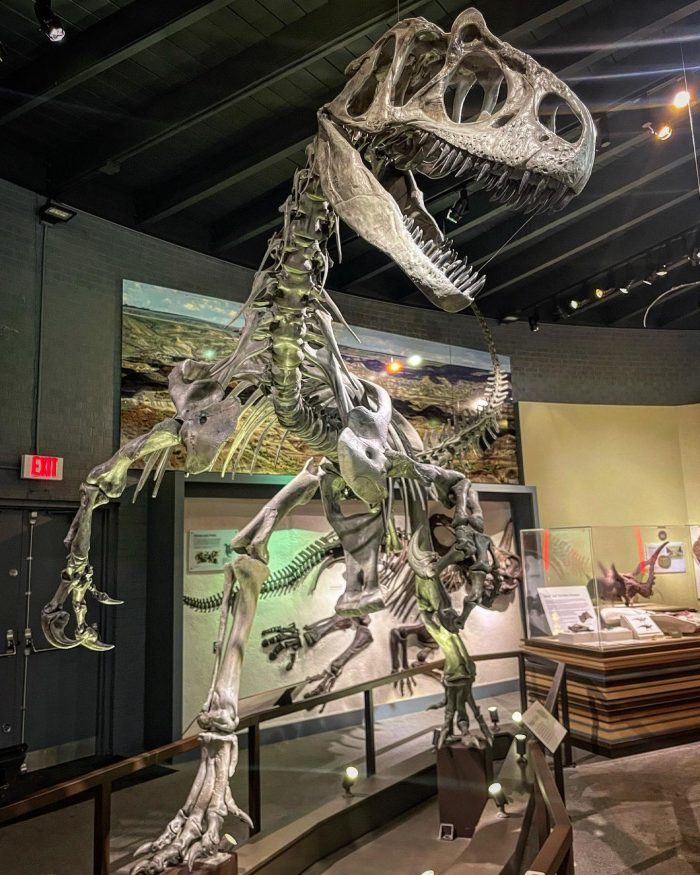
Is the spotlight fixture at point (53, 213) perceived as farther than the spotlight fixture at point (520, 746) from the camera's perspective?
Yes

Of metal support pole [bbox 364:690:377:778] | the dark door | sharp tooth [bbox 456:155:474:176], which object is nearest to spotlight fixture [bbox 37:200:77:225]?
the dark door

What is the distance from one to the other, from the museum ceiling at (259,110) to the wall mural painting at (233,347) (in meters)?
0.83

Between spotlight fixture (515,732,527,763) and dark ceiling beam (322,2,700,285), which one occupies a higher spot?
dark ceiling beam (322,2,700,285)

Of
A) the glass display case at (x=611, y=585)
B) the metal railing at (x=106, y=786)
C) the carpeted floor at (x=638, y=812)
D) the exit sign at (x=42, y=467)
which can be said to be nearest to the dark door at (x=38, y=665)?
the exit sign at (x=42, y=467)

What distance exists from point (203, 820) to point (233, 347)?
4877 millimetres

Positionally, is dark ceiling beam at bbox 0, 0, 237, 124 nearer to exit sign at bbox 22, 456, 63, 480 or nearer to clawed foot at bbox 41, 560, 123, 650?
exit sign at bbox 22, 456, 63, 480

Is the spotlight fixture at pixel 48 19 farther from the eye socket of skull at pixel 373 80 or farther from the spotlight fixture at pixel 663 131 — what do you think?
the spotlight fixture at pixel 663 131

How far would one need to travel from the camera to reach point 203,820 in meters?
2.78

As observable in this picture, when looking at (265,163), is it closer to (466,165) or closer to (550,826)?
(466,165)

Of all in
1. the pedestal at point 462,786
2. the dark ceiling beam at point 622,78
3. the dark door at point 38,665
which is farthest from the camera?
A: the dark door at point 38,665

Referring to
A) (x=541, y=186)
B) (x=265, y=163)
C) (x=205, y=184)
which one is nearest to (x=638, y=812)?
(x=541, y=186)

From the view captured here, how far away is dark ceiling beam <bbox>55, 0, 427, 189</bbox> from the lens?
484cm

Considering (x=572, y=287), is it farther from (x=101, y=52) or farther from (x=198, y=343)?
(x=101, y=52)

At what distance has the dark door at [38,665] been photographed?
5547 millimetres
